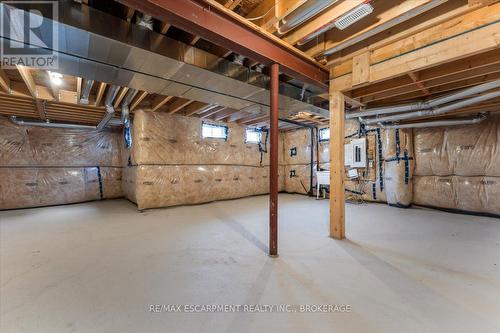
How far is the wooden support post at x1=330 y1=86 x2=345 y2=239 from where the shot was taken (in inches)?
107

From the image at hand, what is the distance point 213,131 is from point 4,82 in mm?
3696

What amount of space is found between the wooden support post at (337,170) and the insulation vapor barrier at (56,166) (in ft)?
20.4

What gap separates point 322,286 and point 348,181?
4.68 m

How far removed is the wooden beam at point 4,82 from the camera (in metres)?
2.90

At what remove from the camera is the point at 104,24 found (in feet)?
5.55

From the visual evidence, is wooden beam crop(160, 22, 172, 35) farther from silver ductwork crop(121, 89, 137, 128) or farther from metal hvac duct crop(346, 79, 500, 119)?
metal hvac duct crop(346, 79, 500, 119)

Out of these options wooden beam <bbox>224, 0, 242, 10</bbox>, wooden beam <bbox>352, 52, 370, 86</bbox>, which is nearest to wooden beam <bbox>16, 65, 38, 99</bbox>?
wooden beam <bbox>224, 0, 242, 10</bbox>

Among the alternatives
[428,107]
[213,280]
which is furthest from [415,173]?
[213,280]

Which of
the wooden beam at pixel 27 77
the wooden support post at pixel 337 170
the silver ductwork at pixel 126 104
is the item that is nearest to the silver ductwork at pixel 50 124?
the silver ductwork at pixel 126 104

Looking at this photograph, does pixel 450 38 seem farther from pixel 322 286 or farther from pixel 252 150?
pixel 252 150

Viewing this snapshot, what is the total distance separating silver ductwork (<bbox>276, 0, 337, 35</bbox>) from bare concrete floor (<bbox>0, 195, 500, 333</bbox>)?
7.26 feet

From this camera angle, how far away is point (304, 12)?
1.74 metres

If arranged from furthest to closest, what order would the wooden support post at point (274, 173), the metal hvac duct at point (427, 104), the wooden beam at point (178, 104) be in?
the wooden beam at point (178, 104) → the metal hvac duct at point (427, 104) → the wooden support post at point (274, 173)

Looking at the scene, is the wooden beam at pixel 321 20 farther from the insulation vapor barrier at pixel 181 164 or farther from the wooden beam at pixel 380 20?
the insulation vapor barrier at pixel 181 164
